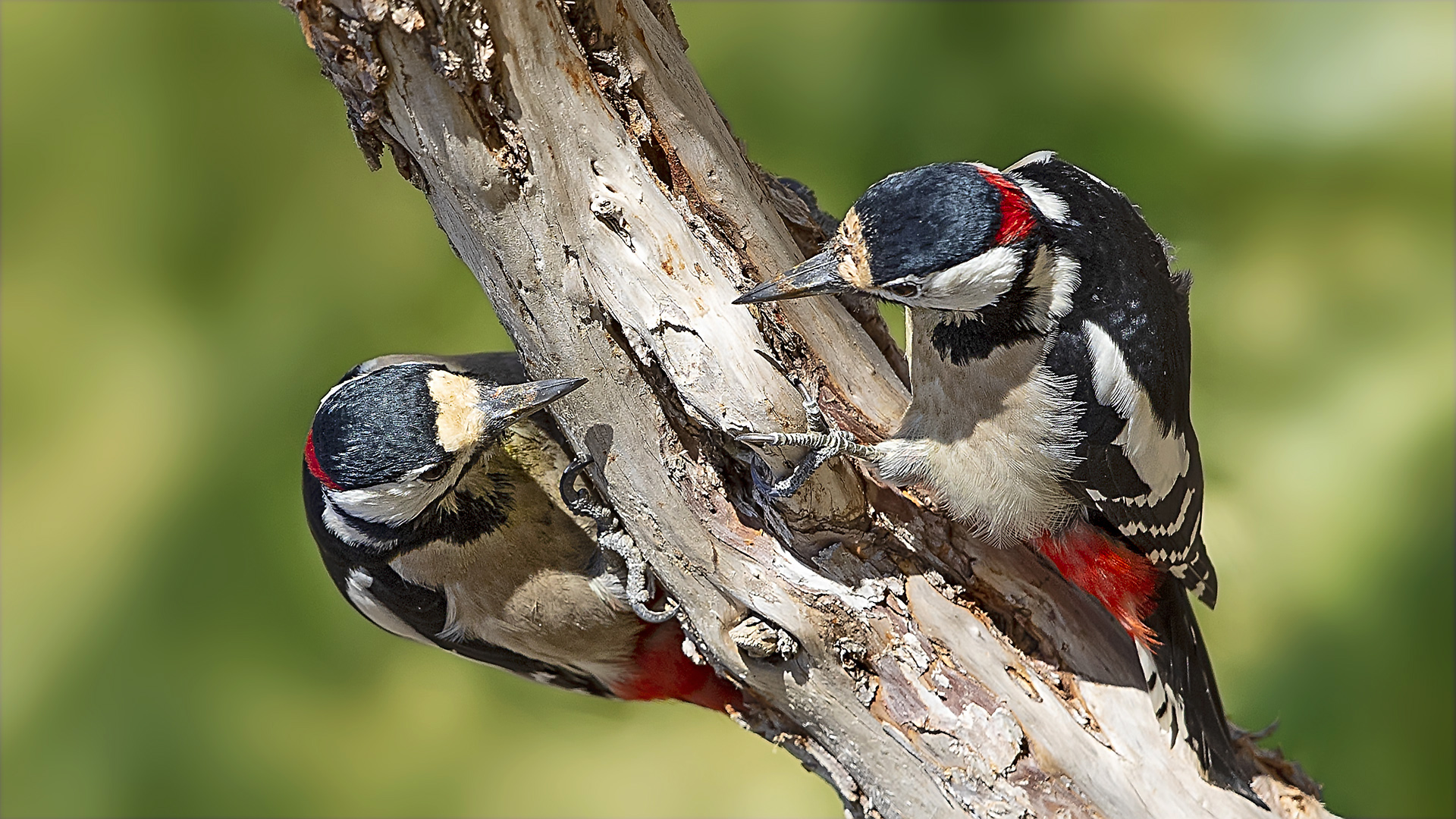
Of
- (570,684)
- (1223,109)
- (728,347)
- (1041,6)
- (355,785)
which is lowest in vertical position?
(355,785)

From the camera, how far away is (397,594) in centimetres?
112

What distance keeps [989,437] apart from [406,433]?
1.78 feet

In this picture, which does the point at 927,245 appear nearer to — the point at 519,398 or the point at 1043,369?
the point at 1043,369

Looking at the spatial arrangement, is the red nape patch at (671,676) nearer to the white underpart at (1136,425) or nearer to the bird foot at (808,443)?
the bird foot at (808,443)

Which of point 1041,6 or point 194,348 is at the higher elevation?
point 194,348

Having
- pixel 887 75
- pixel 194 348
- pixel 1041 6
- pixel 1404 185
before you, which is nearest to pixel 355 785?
pixel 194 348

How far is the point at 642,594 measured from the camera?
104cm

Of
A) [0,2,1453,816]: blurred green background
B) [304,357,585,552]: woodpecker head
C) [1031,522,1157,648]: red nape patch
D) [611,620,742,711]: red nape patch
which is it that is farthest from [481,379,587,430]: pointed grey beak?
[0,2,1453,816]: blurred green background

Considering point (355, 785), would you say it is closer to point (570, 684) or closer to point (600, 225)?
point (570, 684)

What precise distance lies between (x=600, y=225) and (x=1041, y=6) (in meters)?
1.52

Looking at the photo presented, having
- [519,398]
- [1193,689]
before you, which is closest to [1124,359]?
[1193,689]

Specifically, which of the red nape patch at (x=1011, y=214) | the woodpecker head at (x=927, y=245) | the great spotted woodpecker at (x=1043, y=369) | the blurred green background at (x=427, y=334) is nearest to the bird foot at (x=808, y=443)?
the great spotted woodpecker at (x=1043, y=369)

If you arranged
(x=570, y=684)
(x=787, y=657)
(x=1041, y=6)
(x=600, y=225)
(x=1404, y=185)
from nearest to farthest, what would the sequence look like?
(x=600, y=225) < (x=787, y=657) < (x=570, y=684) < (x=1404, y=185) < (x=1041, y=6)

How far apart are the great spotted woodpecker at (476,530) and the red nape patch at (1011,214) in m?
0.39
